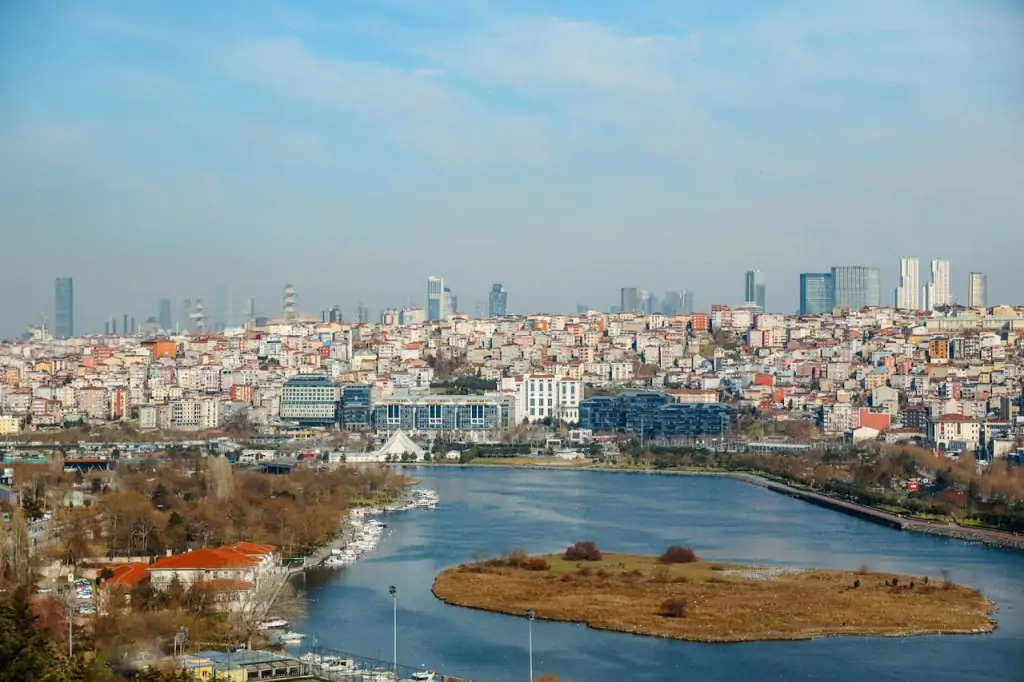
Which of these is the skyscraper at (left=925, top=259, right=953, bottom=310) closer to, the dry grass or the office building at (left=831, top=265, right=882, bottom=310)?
the office building at (left=831, top=265, right=882, bottom=310)

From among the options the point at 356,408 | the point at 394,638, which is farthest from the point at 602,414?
the point at 394,638

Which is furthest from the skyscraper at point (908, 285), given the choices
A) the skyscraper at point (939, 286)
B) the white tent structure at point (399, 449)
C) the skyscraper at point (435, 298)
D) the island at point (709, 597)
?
the island at point (709, 597)

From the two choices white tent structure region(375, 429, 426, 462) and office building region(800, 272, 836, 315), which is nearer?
white tent structure region(375, 429, 426, 462)

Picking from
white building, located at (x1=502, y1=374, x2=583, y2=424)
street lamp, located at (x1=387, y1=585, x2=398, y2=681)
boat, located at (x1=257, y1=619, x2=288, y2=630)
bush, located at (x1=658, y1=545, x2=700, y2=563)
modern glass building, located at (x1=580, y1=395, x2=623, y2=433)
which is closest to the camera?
street lamp, located at (x1=387, y1=585, x2=398, y2=681)

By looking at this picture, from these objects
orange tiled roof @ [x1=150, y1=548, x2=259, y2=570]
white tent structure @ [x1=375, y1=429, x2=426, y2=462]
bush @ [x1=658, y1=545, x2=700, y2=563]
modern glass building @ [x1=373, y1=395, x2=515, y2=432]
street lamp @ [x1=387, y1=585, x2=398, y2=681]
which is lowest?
street lamp @ [x1=387, y1=585, x2=398, y2=681]

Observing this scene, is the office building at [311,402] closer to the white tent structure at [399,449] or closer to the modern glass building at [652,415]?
the modern glass building at [652,415]


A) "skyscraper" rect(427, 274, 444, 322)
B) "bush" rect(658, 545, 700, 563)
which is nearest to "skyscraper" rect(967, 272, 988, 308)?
"skyscraper" rect(427, 274, 444, 322)
